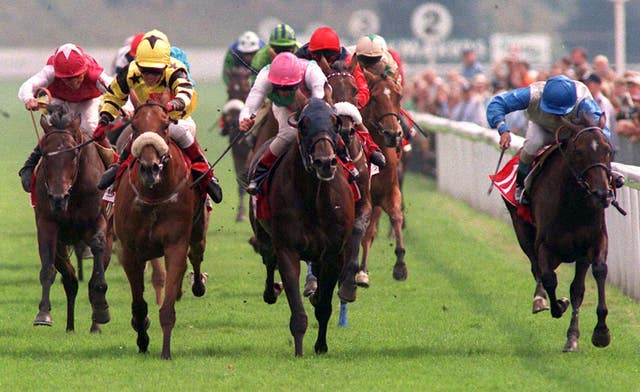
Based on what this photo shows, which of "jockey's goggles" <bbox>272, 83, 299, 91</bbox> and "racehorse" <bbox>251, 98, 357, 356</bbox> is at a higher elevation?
"jockey's goggles" <bbox>272, 83, 299, 91</bbox>

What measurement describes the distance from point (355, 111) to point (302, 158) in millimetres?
1134

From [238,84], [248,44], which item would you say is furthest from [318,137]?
[238,84]

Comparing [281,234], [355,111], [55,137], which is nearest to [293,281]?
[281,234]

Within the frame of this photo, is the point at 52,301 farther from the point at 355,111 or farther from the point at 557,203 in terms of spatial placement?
the point at 557,203

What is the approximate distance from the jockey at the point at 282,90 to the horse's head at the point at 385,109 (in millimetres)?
2048

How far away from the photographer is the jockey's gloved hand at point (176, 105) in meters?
9.34

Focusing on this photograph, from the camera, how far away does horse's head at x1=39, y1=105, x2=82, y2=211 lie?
1034 centimetres

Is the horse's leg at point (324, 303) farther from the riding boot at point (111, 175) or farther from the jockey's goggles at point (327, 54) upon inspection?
the jockey's goggles at point (327, 54)

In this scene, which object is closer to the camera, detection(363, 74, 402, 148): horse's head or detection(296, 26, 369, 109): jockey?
detection(296, 26, 369, 109): jockey

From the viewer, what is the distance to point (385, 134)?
1190 centimetres

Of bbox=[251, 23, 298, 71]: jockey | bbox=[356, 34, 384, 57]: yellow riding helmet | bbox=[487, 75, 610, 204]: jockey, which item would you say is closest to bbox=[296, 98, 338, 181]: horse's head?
bbox=[487, 75, 610, 204]: jockey

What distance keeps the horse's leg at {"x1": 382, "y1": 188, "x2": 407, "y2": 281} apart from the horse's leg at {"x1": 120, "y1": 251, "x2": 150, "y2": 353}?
3.77 meters

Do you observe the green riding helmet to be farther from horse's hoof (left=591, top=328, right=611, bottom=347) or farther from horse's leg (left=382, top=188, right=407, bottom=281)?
horse's hoof (left=591, top=328, right=611, bottom=347)

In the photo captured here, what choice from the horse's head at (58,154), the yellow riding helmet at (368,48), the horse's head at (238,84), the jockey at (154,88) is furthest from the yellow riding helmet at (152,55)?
the horse's head at (238,84)
